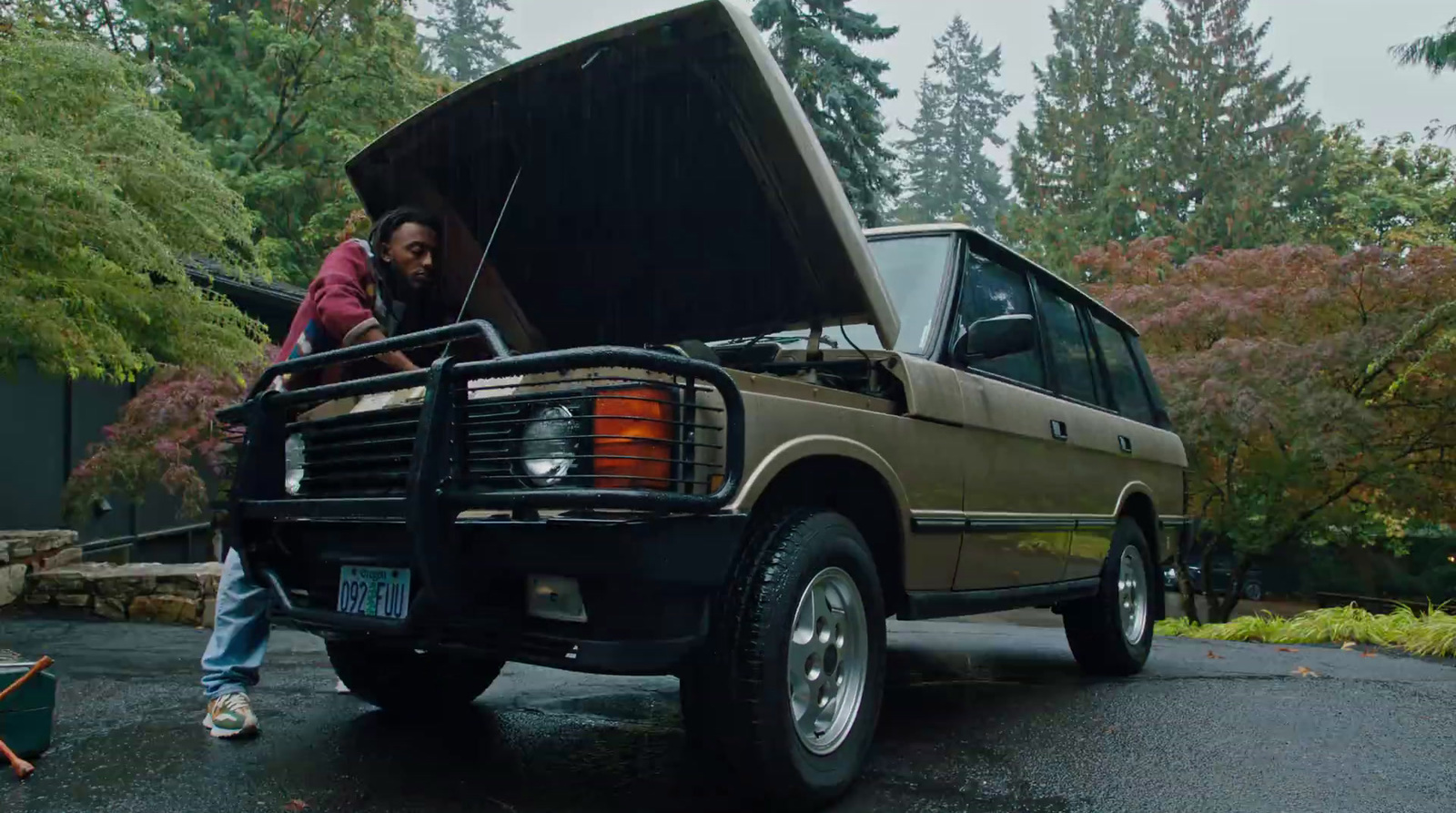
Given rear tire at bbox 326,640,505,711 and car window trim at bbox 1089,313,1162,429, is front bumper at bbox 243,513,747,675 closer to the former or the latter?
rear tire at bbox 326,640,505,711

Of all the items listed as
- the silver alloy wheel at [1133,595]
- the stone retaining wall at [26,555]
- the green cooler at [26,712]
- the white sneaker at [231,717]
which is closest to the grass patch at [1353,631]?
the silver alloy wheel at [1133,595]

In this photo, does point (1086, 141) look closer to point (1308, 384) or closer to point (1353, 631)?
point (1308, 384)

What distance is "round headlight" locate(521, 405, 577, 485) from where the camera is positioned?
2777mm

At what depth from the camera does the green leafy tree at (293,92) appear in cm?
1905

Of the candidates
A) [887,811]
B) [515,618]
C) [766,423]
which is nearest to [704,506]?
[766,423]

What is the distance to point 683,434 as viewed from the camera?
2820 mm

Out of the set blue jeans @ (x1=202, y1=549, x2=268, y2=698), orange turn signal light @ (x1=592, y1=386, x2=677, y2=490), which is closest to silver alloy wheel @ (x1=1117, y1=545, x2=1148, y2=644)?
orange turn signal light @ (x1=592, y1=386, x2=677, y2=490)

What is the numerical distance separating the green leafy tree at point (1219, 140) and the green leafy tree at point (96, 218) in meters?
29.4

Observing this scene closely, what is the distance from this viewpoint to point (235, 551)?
3605mm

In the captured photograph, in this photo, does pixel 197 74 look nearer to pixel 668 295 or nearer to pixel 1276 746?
pixel 668 295

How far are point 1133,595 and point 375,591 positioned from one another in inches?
169

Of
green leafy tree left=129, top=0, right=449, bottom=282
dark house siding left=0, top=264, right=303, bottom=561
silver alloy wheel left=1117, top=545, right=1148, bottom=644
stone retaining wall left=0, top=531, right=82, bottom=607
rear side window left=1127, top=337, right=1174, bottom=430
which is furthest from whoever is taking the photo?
green leafy tree left=129, top=0, right=449, bottom=282

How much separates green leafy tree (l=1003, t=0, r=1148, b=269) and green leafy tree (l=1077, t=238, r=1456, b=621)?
20241 mm

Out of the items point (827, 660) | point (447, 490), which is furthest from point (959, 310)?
point (447, 490)
